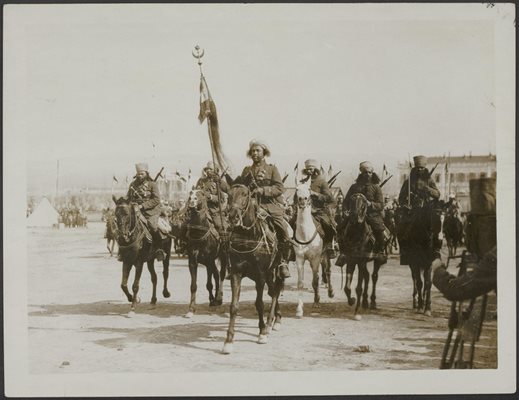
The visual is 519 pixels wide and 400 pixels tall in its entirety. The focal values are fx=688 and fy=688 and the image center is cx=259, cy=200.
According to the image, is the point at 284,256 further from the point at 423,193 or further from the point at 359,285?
the point at 423,193

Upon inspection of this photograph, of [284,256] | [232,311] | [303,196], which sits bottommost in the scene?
[232,311]

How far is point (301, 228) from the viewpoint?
6.69 metres

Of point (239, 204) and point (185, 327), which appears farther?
point (185, 327)

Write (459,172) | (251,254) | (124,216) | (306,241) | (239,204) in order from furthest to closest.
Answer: (124,216), (306,241), (459,172), (251,254), (239,204)

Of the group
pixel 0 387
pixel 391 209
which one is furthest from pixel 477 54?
pixel 0 387

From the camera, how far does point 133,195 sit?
6.76 metres

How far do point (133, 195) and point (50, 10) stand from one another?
1940 mm

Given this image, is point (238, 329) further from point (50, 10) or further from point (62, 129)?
point (50, 10)

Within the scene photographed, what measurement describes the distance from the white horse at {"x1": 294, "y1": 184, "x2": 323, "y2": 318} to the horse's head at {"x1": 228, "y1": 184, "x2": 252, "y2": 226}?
614 millimetres

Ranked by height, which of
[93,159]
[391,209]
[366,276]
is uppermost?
[93,159]

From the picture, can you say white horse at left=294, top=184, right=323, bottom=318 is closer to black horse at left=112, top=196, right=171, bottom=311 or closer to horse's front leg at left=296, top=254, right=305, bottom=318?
horse's front leg at left=296, top=254, right=305, bottom=318

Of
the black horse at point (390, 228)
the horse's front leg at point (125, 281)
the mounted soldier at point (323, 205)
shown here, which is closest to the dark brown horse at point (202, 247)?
the horse's front leg at point (125, 281)

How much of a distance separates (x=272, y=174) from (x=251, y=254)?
0.79 metres

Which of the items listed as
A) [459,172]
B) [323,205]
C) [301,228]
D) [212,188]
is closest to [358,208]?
[323,205]
